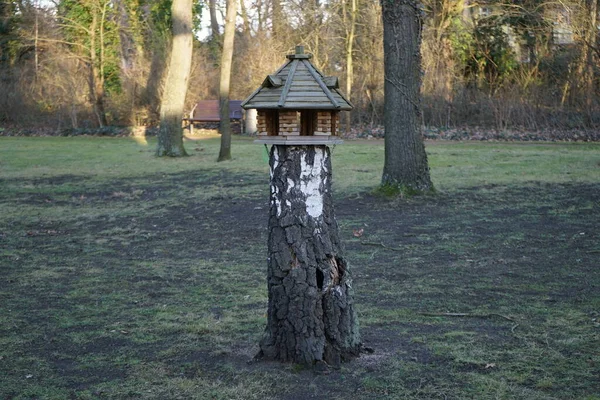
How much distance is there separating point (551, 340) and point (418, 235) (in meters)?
4.65

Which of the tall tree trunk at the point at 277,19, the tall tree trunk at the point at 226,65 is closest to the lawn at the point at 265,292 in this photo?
the tall tree trunk at the point at 226,65

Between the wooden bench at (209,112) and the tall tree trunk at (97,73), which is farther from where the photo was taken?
the tall tree trunk at (97,73)

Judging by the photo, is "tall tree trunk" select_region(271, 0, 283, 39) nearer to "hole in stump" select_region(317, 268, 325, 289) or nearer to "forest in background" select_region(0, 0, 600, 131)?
"forest in background" select_region(0, 0, 600, 131)

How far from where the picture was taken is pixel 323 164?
5.32 m

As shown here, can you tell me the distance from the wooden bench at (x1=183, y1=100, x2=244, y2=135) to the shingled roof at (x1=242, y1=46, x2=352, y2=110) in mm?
26493

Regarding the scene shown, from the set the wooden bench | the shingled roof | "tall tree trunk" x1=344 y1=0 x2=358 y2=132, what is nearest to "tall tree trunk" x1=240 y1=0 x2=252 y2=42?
the wooden bench

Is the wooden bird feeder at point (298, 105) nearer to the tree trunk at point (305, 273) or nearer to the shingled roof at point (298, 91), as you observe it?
the shingled roof at point (298, 91)

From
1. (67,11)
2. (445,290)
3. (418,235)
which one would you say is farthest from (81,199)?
(67,11)

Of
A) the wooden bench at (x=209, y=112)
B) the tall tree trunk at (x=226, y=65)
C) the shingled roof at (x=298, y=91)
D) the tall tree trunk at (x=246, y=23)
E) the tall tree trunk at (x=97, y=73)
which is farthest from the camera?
the tall tree trunk at (x=246, y=23)

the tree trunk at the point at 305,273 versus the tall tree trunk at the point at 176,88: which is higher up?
the tall tree trunk at the point at 176,88

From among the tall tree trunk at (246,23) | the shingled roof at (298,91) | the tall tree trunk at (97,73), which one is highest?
the tall tree trunk at (246,23)

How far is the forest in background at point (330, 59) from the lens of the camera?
27438 mm

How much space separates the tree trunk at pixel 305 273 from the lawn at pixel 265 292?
0.18m

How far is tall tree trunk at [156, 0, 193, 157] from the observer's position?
872 inches
